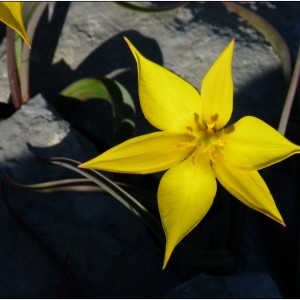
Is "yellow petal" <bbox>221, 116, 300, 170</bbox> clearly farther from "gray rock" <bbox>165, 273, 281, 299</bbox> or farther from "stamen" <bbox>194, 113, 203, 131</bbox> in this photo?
"gray rock" <bbox>165, 273, 281, 299</bbox>

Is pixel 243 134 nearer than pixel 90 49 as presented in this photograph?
Yes

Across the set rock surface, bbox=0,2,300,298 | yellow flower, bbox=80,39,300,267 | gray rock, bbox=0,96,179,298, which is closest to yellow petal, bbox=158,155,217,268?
yellow flower, bbox=80,39,300,267

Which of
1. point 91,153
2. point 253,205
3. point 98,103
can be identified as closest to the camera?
point 253,205

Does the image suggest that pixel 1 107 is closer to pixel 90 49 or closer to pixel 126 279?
pixel 90 49

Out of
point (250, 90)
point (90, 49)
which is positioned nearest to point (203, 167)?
point (250, 90)

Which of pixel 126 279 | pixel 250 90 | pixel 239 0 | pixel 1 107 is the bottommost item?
pixel 126 279

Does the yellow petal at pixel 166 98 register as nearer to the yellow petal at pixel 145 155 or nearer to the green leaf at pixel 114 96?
the yellow petal at pixel 145 155

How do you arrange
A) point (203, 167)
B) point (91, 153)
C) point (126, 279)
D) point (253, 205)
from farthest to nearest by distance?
point (91, 153) → point (126, 279) → point (203, 167) → point (253, 205)

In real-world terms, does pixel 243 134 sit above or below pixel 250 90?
above
